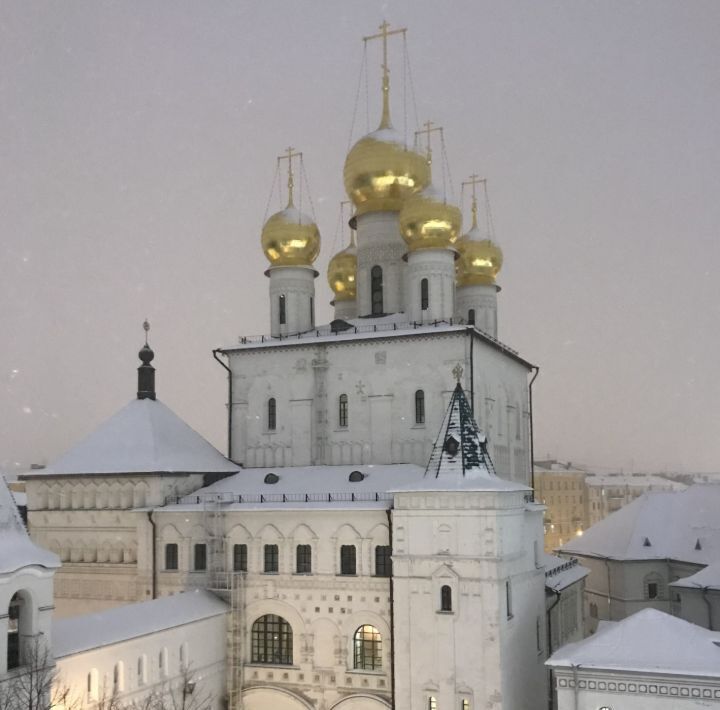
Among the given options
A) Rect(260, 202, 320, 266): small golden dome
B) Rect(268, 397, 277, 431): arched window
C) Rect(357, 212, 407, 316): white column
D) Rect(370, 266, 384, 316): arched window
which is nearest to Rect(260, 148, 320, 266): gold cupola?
Rect(260, 202, 320, 266): small golden dome

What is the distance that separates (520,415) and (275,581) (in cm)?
1230

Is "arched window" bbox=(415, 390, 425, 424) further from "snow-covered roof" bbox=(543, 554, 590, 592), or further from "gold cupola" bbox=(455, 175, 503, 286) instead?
"gold cupola" bbox=(455, 175, 503, 286)

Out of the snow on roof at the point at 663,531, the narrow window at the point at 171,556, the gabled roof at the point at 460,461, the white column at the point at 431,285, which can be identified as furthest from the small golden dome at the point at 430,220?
the snow on roof at the point at 663,531

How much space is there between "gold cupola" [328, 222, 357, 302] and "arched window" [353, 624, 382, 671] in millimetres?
15502

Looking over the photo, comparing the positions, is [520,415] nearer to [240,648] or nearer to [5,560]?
[240,648]

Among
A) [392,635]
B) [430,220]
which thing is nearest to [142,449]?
[392,635]

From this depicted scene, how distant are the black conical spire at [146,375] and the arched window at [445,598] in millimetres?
12802

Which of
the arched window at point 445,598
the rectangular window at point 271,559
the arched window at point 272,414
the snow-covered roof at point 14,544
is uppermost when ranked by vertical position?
the arched window at point 272,414

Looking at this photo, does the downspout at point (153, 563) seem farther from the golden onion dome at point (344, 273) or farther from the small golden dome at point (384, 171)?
the small golden dome at point (384, 171)

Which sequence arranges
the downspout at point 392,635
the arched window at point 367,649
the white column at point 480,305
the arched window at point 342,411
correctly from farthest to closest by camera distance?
1. the white column at point 480,305
2. the arched window at point 342,411
3. the arched window at point 367,649
4. the downspout at point 392,635

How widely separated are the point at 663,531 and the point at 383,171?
20.4 m

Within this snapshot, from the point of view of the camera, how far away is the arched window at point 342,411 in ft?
96.1

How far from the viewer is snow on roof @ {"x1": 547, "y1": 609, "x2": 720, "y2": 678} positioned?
19734 mm

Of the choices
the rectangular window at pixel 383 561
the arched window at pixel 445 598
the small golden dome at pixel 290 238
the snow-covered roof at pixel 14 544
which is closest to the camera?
the snow-covered roof at pixel 14 544
